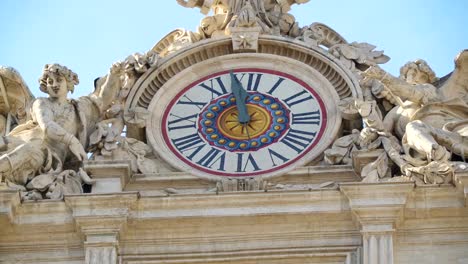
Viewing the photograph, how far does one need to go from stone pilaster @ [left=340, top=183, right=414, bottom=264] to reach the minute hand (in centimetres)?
184

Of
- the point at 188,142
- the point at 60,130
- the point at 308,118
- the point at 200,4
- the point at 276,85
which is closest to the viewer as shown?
the point at 60,130

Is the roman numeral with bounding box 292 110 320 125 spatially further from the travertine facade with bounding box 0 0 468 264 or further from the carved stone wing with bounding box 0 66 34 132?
the carved stone wing with bounding box 0 66 34 132

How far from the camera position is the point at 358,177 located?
23453 millimetres

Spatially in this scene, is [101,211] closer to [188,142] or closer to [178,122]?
[188,142]

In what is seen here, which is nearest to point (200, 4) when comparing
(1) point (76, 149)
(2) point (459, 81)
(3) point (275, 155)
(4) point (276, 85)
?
(4) point (276, 85)

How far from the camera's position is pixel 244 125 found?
24234 millimetres

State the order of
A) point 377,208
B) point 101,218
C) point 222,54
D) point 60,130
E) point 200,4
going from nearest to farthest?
point 377,208
point 101,218
point 60,130
point 222,54
point 200,4

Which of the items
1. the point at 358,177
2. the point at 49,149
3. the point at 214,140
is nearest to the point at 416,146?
the point at 358,177

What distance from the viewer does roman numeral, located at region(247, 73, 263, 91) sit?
2467 cm

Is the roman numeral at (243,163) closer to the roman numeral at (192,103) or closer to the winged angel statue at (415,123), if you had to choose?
the winged angel statue at (415,123)

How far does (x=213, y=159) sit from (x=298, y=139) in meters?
0.89

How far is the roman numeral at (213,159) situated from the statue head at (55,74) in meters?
1.58

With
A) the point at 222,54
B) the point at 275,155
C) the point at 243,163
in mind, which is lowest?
the point at 243,163

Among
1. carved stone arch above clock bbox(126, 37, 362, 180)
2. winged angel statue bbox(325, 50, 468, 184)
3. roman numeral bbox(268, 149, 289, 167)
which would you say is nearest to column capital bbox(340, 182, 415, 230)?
winged angel statue bbox(325, 50, 468, 184)
